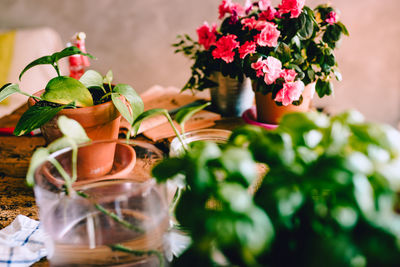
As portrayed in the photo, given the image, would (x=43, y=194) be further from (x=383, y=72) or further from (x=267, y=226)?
(x=383, y=72)

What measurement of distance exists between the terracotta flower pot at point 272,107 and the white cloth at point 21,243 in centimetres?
65

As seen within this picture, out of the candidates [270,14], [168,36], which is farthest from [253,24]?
[168,36]

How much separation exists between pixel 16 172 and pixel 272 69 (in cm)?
69

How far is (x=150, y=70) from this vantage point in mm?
2354

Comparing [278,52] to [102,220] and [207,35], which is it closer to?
[207,35]

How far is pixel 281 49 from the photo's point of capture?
0.86 metres

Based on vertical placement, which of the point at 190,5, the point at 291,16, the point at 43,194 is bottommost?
the point at 43,194

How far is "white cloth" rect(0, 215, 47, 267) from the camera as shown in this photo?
0.52 meters

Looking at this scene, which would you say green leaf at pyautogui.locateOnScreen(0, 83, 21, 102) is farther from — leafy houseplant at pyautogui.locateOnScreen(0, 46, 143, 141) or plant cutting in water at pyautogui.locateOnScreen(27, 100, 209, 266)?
plant cutting in water at pyautogui.locateOnScreen(27, 100, 209, 266)

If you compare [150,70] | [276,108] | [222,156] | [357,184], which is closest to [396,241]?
[357,184]

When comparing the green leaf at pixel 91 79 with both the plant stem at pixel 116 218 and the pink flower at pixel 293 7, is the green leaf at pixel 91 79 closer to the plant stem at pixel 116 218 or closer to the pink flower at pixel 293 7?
the plant stem at pixel 116 218

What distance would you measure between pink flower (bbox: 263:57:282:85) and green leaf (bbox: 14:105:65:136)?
502 mm

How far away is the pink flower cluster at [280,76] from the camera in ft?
2.77

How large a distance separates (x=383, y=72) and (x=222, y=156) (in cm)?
221
